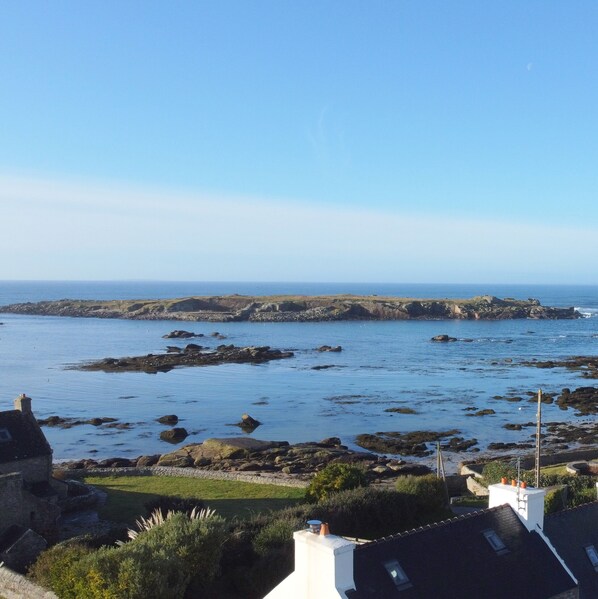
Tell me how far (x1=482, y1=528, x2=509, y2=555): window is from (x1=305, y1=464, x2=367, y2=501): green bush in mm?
11460

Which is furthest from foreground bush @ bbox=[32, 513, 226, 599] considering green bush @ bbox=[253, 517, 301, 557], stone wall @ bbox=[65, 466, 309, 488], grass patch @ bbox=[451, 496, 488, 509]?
stone wall @ bbox=[65, 466, 309, 488]

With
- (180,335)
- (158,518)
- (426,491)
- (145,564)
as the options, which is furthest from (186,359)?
(145,564)

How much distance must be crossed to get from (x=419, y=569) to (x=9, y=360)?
81023 mm

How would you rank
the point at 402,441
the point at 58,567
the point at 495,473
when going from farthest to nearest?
the point at 402,441, the point at 495,473, the point at 58,567

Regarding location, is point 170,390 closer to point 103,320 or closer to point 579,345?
point 579,345

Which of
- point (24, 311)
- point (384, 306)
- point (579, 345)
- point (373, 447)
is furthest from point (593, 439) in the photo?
point (24, 311)

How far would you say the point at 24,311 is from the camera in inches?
6841

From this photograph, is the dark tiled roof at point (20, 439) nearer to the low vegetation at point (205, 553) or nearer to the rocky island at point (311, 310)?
the low vegetation at point (205, 553)

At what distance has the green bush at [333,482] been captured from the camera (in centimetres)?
2378

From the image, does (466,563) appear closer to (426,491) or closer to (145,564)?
(145,564)

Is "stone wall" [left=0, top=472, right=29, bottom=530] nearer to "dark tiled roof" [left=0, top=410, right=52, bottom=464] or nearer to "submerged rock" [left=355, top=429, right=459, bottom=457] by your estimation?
"dark tiled roof" [left=0, top=410, right=52, bottom=464]

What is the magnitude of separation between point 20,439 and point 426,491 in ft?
49.4

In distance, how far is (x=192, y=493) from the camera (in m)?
27.9

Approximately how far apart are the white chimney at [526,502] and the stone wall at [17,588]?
1060 centimetres
